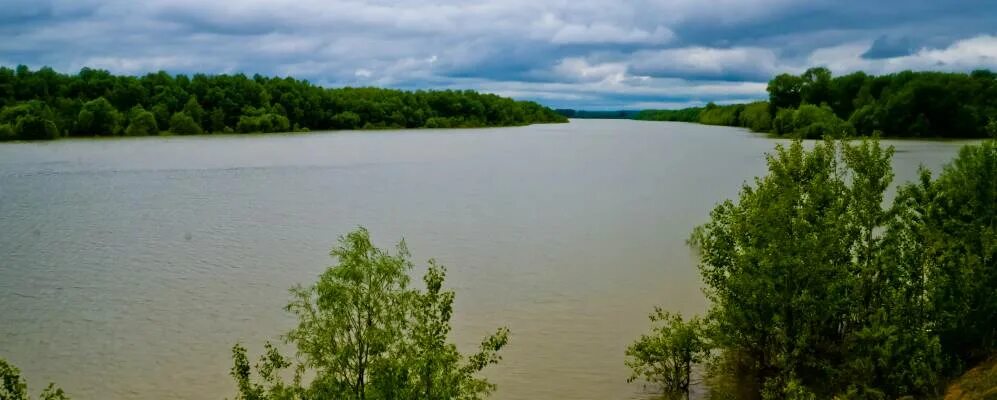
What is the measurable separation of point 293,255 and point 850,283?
73.8ft

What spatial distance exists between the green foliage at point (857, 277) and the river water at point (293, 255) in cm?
327

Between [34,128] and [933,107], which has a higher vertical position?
[933,107]

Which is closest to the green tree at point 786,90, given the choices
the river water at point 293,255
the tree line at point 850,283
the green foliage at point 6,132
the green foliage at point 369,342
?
the river water at point 293,255

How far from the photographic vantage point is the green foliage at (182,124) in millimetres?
118438

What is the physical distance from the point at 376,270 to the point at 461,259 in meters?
18.9

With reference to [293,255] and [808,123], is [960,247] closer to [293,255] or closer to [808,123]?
[293,255]

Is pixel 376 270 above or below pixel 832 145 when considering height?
below

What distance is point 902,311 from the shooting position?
1443cm

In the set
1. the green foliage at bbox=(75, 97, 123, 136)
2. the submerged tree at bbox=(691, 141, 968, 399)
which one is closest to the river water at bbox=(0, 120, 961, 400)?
the submerged tree at bbox=(691, 141, 968, 399)

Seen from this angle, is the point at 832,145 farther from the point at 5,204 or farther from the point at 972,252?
the point at 5,204

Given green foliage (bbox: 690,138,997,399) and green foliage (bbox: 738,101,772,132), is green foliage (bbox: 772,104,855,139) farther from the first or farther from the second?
green foliage (bbox: 690,138,997,399)

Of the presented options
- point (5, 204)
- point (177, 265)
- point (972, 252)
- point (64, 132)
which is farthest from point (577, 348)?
point (64, 132)

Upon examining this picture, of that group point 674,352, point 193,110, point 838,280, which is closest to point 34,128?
point 193,110

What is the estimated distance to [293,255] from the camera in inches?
→ 1242
